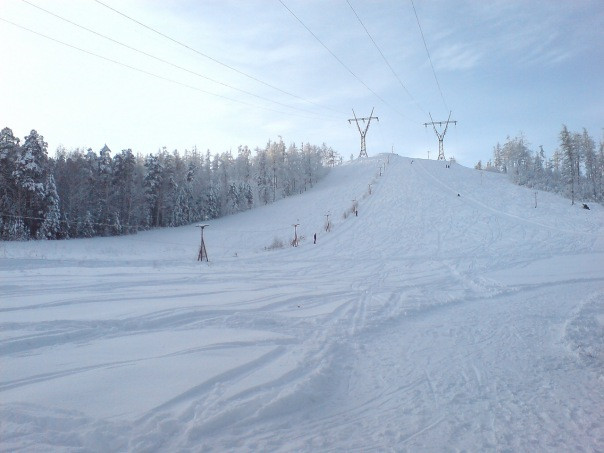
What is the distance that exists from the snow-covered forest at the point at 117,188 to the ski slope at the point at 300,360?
27482 millimetres

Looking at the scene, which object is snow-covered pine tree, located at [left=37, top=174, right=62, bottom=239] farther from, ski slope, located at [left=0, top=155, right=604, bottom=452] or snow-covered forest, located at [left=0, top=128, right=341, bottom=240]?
ski slope, located at [left=0, top=155, right=604, bottom=452]

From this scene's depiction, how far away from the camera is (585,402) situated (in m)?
4.52

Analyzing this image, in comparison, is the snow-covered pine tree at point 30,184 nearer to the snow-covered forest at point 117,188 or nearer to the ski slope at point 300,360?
the snow-covered forest at point 117,188

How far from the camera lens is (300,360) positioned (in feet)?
18.4

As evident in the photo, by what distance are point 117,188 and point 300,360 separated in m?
52.0

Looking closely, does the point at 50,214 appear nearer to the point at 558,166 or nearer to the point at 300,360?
the point at 300,360

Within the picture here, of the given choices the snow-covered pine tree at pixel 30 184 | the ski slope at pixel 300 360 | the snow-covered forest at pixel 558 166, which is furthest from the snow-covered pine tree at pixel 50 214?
the snow-covered forest at pixel 558 166

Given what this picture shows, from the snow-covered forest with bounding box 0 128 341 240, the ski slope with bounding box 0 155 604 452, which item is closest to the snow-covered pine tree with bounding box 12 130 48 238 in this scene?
the snow-covered forest with bounding box 0 128 341 240

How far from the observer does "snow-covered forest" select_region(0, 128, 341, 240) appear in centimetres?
3606

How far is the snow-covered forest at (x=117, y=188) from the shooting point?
3606cm

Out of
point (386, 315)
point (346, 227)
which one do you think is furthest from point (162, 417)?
point (346, 227)

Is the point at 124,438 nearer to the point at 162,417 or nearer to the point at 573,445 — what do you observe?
the point at 162,417

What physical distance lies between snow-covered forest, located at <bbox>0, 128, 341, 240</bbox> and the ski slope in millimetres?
27482

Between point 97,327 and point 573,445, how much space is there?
6.81 m
